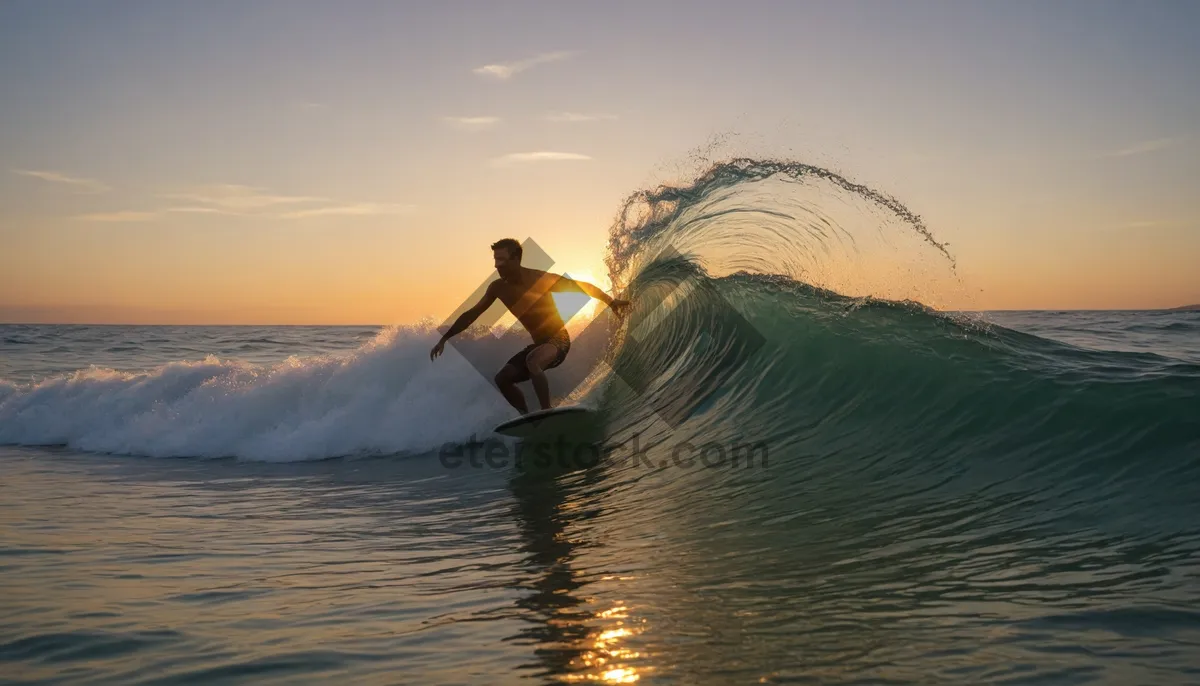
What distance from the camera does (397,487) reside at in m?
8.46

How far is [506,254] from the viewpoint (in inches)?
328

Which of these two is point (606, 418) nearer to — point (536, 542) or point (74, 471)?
point (536, 542)

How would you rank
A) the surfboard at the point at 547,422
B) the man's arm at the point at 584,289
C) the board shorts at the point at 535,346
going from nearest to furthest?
the man's arm at the point at 584,289 < the surfboard at the point at 547,422 < the board shorts at the point at 535,346

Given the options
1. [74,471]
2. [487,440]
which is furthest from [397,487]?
[74,471]

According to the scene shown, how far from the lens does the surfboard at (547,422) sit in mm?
8398

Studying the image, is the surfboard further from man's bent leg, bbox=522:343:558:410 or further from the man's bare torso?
the man's bare torso

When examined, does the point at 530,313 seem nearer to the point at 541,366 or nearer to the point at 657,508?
the point at 541,366

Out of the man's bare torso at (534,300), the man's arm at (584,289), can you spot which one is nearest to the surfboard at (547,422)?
the man's bare torso at (534,300)

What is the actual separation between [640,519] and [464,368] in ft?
17.9

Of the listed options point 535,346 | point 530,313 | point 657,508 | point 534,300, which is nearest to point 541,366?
point 535,346

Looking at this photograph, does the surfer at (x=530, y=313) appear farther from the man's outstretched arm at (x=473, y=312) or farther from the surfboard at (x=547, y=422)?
the surfboard at (x=547, y=422)

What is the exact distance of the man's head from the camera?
8336mm

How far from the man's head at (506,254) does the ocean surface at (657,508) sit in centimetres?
199

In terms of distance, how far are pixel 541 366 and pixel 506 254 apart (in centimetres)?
122
